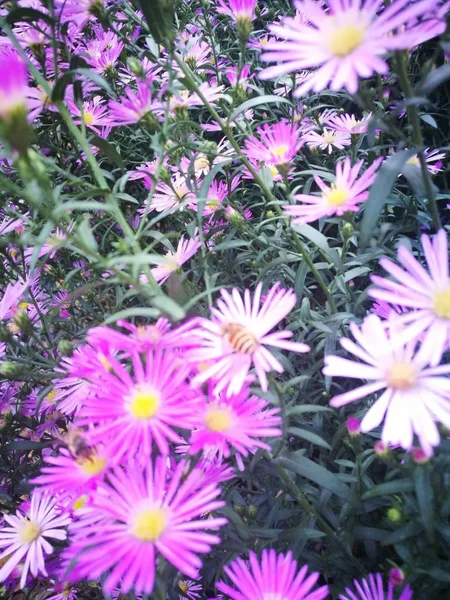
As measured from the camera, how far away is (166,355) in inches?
25.9

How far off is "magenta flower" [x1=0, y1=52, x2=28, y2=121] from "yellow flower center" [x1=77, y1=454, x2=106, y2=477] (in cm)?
43

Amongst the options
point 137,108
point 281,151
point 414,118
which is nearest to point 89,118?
point 137,108

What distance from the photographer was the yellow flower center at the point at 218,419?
2.19 feet

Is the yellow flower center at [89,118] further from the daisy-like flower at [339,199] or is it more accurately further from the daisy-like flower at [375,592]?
the daisy-like flower at [375,592]

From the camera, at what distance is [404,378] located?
2.04 feet

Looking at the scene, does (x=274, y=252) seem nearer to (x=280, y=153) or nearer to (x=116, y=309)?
(x=280, y=153)

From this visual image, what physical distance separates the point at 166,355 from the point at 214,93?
750 mm

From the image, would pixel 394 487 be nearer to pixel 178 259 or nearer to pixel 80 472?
pixel 80 472

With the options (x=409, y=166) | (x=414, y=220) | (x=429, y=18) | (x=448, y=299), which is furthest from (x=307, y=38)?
(x=414, y=220)

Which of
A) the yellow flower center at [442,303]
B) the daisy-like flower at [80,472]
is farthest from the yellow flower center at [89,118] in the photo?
the yellow flower center at [442,303]

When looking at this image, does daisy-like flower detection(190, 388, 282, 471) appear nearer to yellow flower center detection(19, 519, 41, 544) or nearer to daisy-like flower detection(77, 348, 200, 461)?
daisy-like flower detection(77, 348, 200, 461)

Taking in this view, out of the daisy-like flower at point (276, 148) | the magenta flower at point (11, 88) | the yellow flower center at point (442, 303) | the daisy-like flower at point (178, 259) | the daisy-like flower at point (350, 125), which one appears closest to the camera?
the magenta flower at point (11, 88)

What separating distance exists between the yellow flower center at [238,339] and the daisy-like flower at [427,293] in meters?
0.17

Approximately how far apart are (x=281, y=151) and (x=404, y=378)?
60cm
